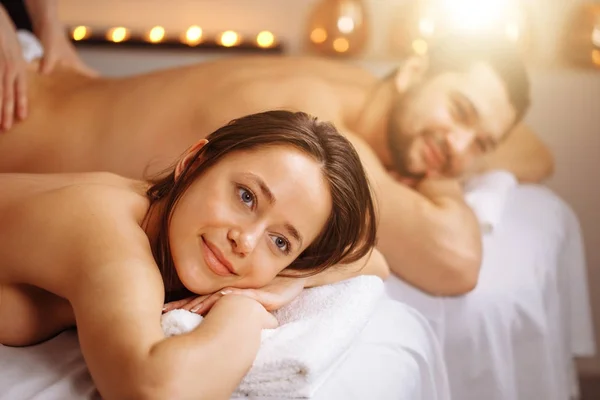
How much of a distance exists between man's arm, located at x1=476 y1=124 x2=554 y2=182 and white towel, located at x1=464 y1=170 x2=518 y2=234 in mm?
64

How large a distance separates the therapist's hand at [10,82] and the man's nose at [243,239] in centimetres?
47

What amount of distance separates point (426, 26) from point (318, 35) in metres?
0.22

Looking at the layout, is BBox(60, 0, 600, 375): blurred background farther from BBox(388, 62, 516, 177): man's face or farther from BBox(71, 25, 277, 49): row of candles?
BBox(388, 62, 516, 177): man's face

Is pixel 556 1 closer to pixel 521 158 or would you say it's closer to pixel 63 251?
pixel 521 158

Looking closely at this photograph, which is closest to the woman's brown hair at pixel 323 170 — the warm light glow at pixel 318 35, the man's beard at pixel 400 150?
the man's beard at pixel 400 150

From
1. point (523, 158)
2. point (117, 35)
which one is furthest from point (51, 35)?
point (523, 158)

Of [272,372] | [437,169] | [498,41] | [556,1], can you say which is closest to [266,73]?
[437,169]

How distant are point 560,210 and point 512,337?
381mm

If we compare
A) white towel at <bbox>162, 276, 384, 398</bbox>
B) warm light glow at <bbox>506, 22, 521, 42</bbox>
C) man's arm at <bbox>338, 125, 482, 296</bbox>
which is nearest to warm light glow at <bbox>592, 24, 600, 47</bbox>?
warm light glow at <bbox>506, 22, 521, 42</bbox>

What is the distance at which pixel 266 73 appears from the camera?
1.01 m

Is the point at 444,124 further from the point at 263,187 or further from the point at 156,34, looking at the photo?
the point at 156,34

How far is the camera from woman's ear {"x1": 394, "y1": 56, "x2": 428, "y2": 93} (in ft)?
3.41

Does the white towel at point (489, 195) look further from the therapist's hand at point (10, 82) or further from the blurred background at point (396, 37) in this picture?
the therapist's hand at point (10, 82)

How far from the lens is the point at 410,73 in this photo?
3.45 ft
